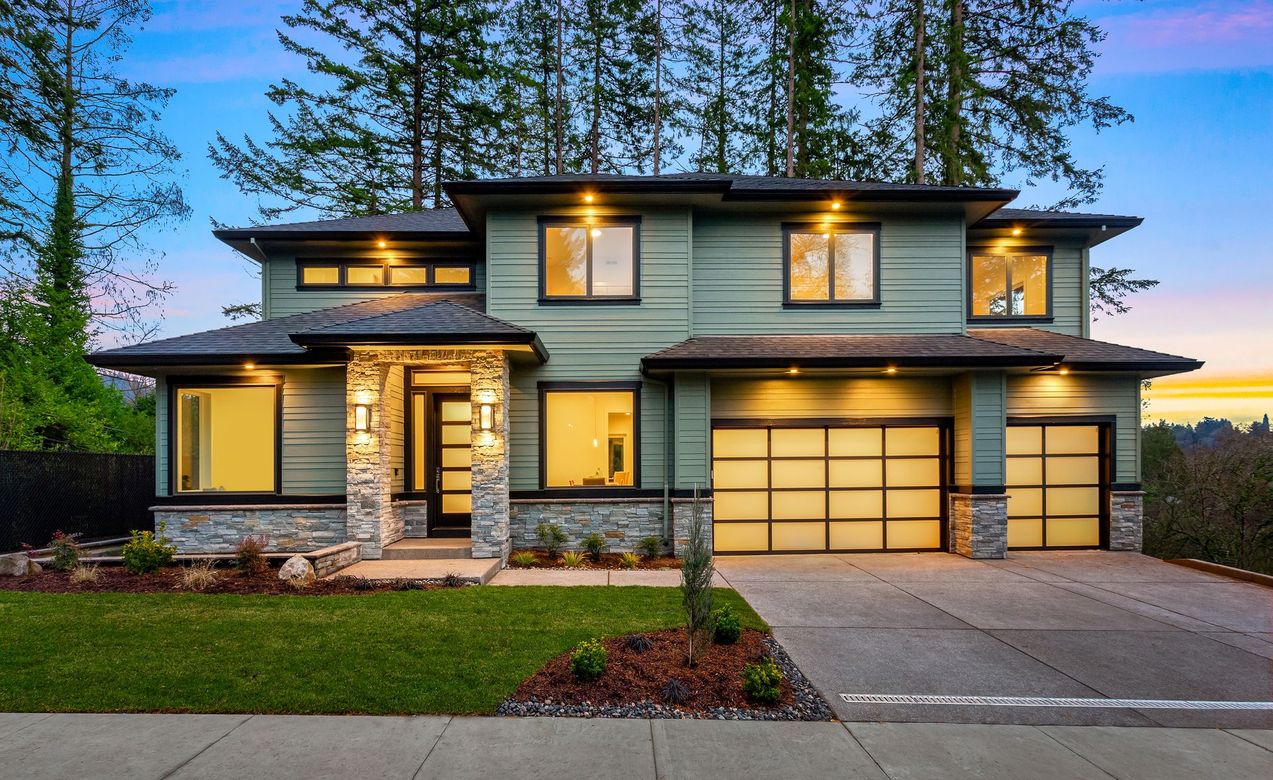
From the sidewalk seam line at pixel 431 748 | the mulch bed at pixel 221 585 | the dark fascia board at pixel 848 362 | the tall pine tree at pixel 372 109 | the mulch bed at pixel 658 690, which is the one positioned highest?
the tall pine tree at pixel 372 109

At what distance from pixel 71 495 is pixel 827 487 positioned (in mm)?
13877

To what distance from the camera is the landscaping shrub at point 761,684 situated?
4125 millimetres

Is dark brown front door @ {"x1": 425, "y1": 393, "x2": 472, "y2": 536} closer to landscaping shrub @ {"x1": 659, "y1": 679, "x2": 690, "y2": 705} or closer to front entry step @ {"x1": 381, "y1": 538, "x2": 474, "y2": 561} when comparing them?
front entry step @ {"x1": 381, "y1": 538, "x2": 474, "y2": 561}

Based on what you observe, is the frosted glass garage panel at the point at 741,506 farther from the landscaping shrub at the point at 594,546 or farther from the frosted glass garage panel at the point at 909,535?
the frosted glass garage panel at the point at 909,535

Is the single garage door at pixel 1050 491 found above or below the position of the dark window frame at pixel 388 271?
below

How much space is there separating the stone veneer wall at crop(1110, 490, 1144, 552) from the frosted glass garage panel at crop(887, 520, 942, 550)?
10.8 feet

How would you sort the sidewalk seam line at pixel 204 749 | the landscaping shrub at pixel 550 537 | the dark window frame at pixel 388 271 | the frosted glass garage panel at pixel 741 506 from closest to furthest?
the sidewalk seam line at pixel 204 749 < the landscaping shrub at pixel 550 537 < the frosted glass garage panel at pixel 741 506 < the dark window frame at pixel 388 271

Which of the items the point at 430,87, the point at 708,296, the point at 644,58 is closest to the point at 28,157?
the point at 430,87

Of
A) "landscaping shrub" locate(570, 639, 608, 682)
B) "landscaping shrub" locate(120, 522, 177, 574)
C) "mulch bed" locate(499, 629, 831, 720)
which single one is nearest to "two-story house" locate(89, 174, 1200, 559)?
"landscaping shrub" locate(120, 522, 177, 574)

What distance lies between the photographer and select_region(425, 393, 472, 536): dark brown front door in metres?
10.1

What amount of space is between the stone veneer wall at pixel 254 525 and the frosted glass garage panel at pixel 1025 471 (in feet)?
39.0

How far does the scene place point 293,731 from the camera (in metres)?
3.70

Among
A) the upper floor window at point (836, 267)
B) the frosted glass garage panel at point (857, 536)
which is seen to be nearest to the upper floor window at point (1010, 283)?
the upper floor window at point (836, 267)

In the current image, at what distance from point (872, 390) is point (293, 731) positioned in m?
9.55
